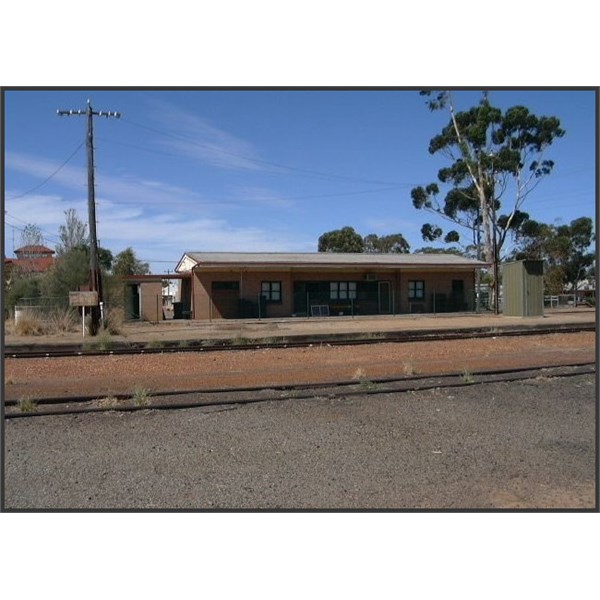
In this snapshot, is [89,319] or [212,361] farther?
[89,319]

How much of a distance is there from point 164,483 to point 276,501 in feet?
Result: 3.69

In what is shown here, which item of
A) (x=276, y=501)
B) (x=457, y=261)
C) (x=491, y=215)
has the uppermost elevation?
(x=491, y=215)

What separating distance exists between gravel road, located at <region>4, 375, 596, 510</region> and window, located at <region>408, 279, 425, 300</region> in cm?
3503

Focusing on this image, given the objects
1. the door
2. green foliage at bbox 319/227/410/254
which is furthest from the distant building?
green foliage at bbox 319/227/410/254

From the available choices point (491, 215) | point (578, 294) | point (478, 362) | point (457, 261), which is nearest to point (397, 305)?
point (457, 261)

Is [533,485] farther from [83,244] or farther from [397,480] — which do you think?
[83,244]

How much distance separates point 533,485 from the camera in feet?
19.5

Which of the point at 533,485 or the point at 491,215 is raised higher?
the point at 491,215

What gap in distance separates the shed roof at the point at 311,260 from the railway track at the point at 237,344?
57.8ft

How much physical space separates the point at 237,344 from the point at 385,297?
25.7 meters

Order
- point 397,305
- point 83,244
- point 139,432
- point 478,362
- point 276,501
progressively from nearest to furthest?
point 276,501
point 139,432
point 478,362
point 83,244
point 397,305

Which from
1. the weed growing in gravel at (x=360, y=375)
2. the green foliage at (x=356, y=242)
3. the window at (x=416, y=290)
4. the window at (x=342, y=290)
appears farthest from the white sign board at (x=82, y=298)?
the green foliage at (x=356, y=242)

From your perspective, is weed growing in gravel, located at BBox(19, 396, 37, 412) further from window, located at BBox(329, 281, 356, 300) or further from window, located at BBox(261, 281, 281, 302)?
window, located at BBox(329, 281, 356, 300)

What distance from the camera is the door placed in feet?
141
